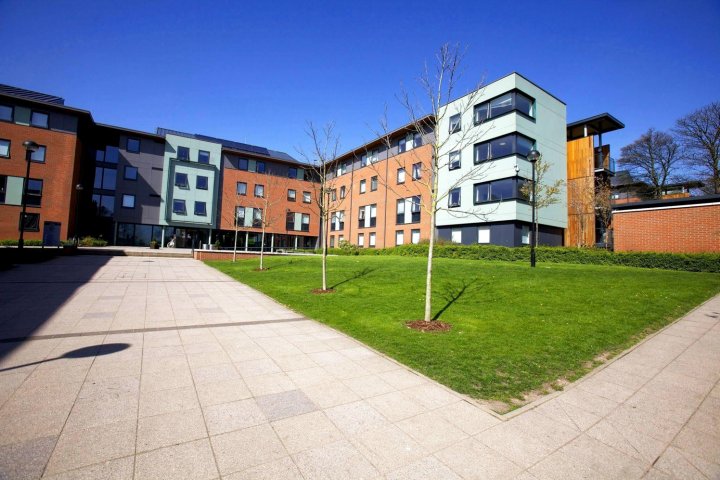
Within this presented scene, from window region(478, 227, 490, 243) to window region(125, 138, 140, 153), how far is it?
3978 centimetres

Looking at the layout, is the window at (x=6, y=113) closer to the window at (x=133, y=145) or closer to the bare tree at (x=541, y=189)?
the window at (x=133, y=145)

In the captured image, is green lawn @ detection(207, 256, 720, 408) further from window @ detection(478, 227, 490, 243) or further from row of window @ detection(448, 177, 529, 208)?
window @ detection(478, 227, 490, 243)

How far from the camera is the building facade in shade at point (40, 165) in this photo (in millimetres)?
29969

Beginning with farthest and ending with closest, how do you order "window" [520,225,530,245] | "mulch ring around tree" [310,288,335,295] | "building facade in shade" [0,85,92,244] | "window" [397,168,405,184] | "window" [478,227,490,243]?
1. "window" [397,168,405,184]
2. "building facade in shade" [0,85,92,244]
3. "window" [478,227,490,243]
4. "window" [520,225,530,245]
5. "mulch ring around tree" [310,288,335,295]

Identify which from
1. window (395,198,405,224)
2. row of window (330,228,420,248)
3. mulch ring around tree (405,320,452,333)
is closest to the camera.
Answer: mulch ring around tree (405,320,452,333)

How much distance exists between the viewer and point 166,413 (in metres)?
3.39

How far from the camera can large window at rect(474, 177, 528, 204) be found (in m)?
25.6

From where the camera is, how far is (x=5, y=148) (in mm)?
30062

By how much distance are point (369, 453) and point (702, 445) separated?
3.21 m

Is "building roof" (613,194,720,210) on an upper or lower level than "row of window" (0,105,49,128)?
lower

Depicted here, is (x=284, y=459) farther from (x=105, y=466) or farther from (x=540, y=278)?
(x=540, y=278)

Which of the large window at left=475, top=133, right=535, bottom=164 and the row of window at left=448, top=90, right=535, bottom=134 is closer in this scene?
the large window at left=475, top=133, right=535, bottom=164

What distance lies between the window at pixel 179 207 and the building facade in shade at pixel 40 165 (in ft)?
30.2

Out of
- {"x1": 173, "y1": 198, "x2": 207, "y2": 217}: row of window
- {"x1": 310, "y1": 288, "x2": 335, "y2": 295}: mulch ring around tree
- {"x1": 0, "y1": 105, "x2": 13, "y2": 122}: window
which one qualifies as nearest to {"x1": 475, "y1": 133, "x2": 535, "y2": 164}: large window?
{"x1": 310, "y1": 288, "x2": 335, "y2": 295}: mulch ring around tree
